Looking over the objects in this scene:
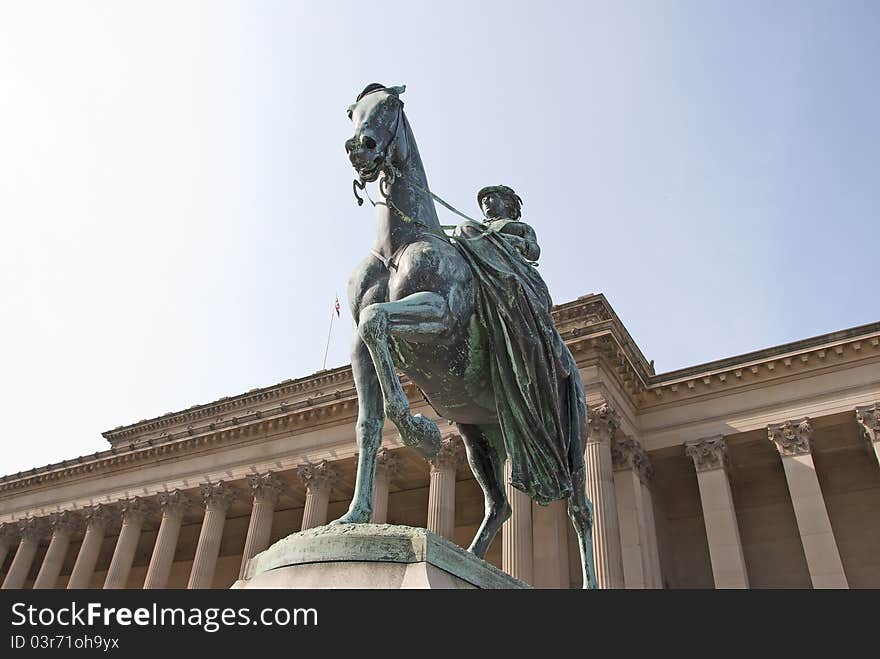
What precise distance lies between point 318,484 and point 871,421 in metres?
21.8

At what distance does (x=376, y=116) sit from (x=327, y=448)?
2822 centimetres

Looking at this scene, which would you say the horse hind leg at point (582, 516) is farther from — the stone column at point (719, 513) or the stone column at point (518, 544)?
the stone column at point (719, 513)

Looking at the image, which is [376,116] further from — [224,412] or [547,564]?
[224,412]

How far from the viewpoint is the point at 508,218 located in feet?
21.5

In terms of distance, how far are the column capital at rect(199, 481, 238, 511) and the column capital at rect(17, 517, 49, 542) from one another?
12.5 meters

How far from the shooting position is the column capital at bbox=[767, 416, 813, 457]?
2606cm

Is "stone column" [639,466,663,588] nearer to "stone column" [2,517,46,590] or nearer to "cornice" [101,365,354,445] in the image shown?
"cornice" [101,365,354,445]

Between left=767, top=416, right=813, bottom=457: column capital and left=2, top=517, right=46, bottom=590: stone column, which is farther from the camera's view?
left=2, top=517, right=46, bottom=590: stone column

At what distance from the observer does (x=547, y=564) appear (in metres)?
25.3

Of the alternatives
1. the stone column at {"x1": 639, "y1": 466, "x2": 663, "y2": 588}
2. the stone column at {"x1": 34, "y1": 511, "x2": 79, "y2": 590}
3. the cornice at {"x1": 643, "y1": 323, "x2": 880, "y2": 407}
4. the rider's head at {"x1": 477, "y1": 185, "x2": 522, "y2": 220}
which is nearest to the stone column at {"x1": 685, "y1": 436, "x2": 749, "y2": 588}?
the stone column at {"x1": 639, "y1": 466, "x2": 663, "y2": 588}

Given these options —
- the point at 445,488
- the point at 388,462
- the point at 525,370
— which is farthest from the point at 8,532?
the point at 525,370

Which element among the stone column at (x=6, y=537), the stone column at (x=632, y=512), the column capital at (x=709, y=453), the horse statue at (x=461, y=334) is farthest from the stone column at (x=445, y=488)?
the stone column at (x=6, y=537)

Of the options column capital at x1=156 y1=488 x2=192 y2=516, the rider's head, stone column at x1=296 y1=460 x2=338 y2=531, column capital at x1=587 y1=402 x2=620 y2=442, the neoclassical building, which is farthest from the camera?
column capital at x1=156 y1=488 x2=192 y2=516
